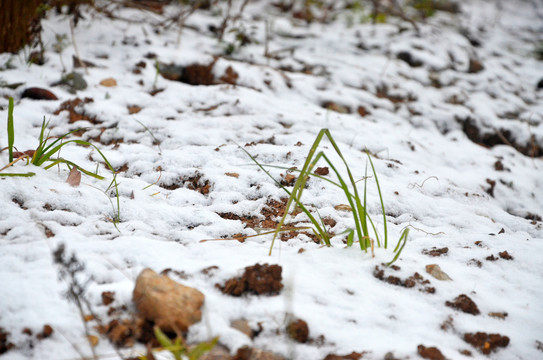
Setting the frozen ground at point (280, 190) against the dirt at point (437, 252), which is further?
the dirt at point (437, 252)

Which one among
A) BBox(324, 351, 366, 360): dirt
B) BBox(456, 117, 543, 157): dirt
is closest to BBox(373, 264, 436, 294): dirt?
BBox(324, 351, 366, 360): dirt

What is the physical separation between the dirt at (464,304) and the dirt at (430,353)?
0.97 ft

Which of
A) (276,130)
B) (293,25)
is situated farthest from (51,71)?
(293,25)

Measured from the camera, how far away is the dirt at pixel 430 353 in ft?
3.66

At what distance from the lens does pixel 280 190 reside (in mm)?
2135

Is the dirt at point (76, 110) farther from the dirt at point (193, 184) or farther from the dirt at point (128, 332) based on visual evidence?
the dirt at point (128, 332)

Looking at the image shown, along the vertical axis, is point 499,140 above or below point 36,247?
above

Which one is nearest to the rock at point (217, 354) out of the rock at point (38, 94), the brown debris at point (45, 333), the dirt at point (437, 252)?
the brown debris at point (45, 333)

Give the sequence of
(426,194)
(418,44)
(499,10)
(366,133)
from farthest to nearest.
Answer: (499,10)
(418,44)
(366,133)
(426,194)

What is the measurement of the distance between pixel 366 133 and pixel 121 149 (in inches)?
77.4

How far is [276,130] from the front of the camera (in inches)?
111

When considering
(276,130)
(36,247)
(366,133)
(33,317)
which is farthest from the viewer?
(366,133)

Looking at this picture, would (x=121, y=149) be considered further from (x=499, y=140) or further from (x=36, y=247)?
(x=499, y=140)

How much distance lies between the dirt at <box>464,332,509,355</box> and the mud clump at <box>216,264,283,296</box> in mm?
706
